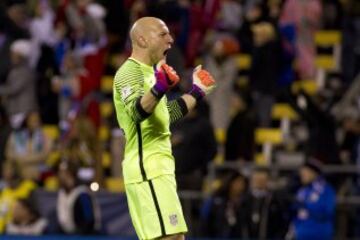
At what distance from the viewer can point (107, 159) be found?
19.4 meters

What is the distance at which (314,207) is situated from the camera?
15664mm

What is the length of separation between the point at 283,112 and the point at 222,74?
1301 millimetres

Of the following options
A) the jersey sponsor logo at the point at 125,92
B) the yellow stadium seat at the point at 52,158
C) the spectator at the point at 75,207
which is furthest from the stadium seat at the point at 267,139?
the jersey sponsor logo at the point at 125,92

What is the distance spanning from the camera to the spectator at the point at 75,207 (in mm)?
16719

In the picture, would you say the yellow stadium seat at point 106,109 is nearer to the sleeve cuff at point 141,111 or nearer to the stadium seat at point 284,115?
the stadium seat at point 284,115

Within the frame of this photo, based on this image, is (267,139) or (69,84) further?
(69,84)

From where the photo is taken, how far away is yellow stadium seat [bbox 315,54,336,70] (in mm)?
20531

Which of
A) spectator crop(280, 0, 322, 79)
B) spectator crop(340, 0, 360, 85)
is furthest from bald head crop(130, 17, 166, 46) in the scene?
spectator crop(340, 0, 360, 85)

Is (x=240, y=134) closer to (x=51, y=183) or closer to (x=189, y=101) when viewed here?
(x=51, y=183)

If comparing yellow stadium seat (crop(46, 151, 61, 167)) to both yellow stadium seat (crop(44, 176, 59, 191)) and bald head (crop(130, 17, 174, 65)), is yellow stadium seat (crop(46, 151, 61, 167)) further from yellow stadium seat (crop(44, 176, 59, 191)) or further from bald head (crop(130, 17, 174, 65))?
bald head (crop(130, 17, 174, 65))

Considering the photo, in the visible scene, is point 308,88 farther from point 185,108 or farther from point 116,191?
point 185,108

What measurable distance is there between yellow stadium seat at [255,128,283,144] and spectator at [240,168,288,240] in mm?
3065

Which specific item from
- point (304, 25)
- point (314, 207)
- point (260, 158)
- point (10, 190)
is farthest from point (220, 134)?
point (314, 207)

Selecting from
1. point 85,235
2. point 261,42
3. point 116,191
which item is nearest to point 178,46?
point 261,42
